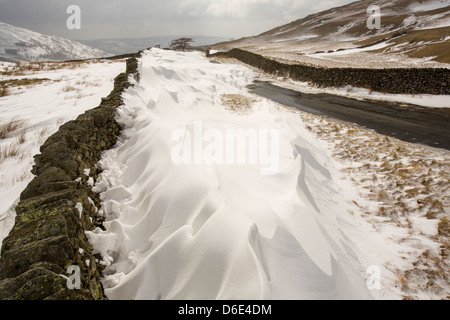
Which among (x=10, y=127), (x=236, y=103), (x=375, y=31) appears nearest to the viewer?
(x=10, y=127)

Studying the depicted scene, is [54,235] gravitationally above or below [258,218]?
above

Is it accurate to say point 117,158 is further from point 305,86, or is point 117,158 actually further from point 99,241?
point 305,86

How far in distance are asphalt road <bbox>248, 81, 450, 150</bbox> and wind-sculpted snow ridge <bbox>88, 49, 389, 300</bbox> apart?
523 centimetres

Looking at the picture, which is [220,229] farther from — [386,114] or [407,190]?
[386,114]

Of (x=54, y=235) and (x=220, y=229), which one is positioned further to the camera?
(x=220, y=229)

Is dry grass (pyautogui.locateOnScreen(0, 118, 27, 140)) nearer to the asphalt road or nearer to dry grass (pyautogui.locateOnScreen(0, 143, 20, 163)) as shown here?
dry grass (pyautogui.locateOnScreen(0, 143, 20, 163))

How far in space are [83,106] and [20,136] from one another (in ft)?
7.53

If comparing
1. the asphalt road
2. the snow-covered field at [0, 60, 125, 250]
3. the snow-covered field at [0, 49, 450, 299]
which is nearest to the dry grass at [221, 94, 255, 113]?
the asphalt road

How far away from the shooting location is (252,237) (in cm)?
260

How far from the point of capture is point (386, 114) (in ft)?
35.5

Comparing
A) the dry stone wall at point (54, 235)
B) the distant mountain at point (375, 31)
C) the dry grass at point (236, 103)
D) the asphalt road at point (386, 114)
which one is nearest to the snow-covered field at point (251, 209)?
the dry stone wall at point (54, 235)

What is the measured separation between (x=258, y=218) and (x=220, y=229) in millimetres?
592

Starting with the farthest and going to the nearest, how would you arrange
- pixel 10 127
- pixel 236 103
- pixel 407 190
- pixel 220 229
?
pixel 236 103 → pixel 10 127 → pixel 407 190 → pixel 220 229

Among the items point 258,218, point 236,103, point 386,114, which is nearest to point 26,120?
point 258,218
